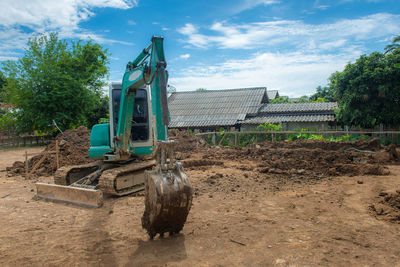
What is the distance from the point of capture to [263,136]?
62.6 ft

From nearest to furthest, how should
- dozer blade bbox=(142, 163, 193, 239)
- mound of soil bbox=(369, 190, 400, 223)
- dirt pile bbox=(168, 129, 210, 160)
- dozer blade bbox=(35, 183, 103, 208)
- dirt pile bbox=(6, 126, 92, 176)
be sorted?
dozer blade bbox=(142, 163, 193, 239)
mound of soil bbox=(369, 190, 400, 223)
dozer blade bbox=(35, 183, 103, 208)
dirt pile bbox=(6, 126, 92, 176)
dirt pile bbox=(168, 129, 210, 160)

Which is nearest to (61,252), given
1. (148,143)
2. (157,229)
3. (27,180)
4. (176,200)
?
(157,229)

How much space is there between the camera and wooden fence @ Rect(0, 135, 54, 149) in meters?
26.6

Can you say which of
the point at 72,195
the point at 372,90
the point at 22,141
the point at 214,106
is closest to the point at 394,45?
the point at 372,90

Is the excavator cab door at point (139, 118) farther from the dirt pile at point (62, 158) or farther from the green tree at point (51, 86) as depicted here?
the green tree at point (51, 86)

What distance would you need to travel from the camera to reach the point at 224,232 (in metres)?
5.00

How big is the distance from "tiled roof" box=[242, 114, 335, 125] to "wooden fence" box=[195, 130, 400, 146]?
127 inches

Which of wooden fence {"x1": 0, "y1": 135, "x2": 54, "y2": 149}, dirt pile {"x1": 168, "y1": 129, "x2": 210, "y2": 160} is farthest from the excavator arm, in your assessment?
wooden fence {"x1": 0, "y1": 135, "x2": 54, "y2": 149}

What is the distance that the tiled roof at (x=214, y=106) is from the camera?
2439 cm

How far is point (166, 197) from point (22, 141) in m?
28.4

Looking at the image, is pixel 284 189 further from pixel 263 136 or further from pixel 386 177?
pixel 263 136

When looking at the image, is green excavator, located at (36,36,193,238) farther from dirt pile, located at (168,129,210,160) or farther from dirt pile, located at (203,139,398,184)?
dirt pile, located at (168,129,210,160)

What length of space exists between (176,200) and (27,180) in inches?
340

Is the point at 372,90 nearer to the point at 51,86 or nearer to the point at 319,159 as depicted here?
the point at 319,159
